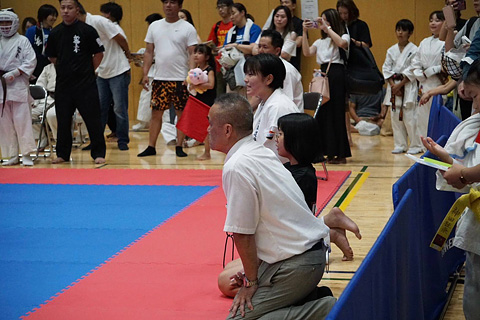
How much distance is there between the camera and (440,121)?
5934 millimetres

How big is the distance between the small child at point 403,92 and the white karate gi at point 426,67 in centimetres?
24

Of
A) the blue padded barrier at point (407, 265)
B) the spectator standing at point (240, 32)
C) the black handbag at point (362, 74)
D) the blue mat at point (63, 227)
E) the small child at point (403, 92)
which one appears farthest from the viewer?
the spectator standing at point (240, 32)

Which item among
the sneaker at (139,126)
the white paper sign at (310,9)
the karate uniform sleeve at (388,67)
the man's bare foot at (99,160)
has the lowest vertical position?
the sneaker at (139,126)

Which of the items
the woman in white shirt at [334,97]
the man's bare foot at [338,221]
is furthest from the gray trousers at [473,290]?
the woman in white shirt at [334,97]

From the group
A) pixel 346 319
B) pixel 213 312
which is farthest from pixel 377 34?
pixel 346 319

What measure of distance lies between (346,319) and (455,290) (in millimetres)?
2783

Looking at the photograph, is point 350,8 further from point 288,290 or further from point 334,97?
point 288,290

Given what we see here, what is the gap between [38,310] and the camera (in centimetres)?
425

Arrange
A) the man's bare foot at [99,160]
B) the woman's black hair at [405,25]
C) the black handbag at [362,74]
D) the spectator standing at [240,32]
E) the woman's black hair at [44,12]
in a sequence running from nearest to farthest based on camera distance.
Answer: the black handbag at [362,74] < the man's bare foot at [99,160] < the woman's black hair at [405,25] < the spectator standing at [240,32] < the woman's black hair at [44,12]

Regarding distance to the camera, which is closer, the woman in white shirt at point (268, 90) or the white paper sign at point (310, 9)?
the woman in white shirt at point (268, 90)

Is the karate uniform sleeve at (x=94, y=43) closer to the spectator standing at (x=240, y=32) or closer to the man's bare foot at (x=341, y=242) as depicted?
the spectator standing at (x=240, y=32)

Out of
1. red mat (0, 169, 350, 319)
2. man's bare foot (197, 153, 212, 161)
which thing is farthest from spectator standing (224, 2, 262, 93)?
red mat (0, 169, 350, 319)

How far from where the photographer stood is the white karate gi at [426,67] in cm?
955

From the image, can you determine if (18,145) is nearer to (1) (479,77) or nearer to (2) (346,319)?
(1) (479,77)
